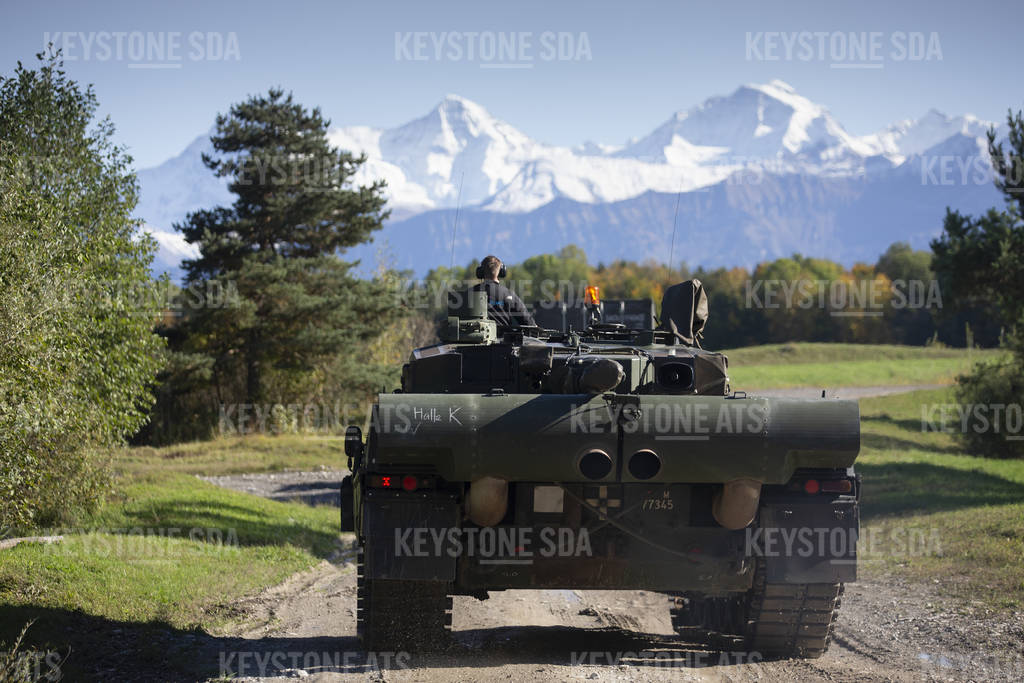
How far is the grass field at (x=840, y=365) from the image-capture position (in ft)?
198

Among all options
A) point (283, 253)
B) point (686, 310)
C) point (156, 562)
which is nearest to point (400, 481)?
point (686, 310)

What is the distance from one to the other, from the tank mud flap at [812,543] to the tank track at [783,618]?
0.50 ft

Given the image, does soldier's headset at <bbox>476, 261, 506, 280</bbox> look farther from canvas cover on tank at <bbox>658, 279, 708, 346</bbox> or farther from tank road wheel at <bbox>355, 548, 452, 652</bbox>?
tank road wheel at <bbox>355, 548, 452, 652</bbox>

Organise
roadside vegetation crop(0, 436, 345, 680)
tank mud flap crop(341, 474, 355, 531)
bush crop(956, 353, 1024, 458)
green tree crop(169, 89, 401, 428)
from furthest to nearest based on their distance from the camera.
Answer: green tree crop(169, 89, 401, 428) < bush crop(956, 353, 1024, 458) < tank mud flap crop(341, 474, 355, 531) < roadside vegetation crop(0, 436, 345, 680)

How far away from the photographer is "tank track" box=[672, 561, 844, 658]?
7.70 meters

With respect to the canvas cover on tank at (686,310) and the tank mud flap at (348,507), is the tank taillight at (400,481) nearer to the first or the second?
the tank mud flap at (348,507)

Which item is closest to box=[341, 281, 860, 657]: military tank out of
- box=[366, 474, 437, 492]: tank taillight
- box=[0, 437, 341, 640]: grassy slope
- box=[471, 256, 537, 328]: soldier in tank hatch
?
box=[366, 474, 437, 492]: tank taillight

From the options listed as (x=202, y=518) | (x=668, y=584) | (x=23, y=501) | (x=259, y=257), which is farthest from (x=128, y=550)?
(x=259, y=257)

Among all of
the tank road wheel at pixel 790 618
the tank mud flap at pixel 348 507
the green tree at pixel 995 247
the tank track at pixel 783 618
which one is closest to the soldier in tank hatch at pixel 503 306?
the tank mud flap at pixel 348 507

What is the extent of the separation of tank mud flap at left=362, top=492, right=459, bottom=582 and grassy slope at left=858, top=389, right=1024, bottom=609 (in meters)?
5.69

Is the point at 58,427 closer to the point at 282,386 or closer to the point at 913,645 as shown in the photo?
the point at 913,645

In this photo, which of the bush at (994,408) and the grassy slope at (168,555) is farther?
the bush at (994,408)

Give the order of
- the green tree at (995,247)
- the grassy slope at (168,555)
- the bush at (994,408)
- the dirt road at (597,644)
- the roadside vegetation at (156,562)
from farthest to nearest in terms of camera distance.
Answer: the bush at (994,408), the green tree at (995,247), the grassy slope at (168,555), the roadside vegetation at (156,562), the dirt road at (597,644)

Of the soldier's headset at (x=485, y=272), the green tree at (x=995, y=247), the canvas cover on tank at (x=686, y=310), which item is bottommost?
the canvas cover on tank at (x=686, y=310)
